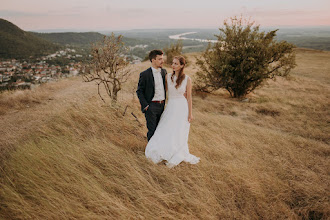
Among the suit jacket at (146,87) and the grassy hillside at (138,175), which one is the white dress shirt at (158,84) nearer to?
the suit jacket at (146,87)

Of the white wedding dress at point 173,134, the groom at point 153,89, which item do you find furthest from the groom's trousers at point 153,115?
the white wedding dress at point 173,134

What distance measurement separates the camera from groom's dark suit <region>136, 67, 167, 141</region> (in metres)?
3.55

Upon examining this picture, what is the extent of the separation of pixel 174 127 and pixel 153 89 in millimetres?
950

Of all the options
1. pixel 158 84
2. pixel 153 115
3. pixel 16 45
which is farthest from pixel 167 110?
pixel 16 45

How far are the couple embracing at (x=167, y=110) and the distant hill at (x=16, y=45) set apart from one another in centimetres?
5536

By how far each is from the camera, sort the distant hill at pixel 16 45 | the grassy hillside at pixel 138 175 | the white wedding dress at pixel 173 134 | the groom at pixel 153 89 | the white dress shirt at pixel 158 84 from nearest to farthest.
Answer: the grassy hillside at pixel 138 175
the white wedding dress at pixel 173 134
the groom at pixel 153 89
the white dress shirt at pixel 158 84
the distant hill at pixel 16 45

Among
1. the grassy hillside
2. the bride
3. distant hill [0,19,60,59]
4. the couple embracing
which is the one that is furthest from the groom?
distant hill [0,19,60,59]

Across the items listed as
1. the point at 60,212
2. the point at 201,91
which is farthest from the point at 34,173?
the point at 201,91

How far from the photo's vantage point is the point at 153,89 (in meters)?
3.61

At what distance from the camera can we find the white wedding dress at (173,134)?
343 cm

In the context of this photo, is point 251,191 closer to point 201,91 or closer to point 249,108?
point 249,108

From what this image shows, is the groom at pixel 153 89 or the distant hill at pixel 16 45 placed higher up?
the distant hill at pixel 16 45

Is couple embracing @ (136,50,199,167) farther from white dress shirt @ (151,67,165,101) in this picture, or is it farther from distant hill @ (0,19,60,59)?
distant hill @ (0,19,60,59)

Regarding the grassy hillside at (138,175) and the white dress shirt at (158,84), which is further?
the white dress shirt at (158,84)
